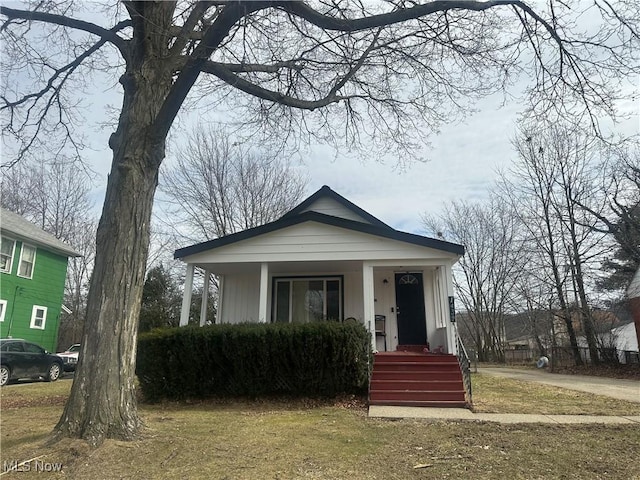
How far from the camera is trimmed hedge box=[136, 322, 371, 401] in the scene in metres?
7.94

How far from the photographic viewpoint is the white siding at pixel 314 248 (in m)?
10.0

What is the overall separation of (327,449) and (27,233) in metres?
18.7

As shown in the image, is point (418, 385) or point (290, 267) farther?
point (290, 267)

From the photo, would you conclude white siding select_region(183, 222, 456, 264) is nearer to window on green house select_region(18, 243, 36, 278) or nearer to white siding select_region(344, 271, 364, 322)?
white siding select_region(344, 271, 364, 322)

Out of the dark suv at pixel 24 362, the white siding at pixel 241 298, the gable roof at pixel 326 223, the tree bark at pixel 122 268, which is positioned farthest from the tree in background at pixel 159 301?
the tree bark at pixel 122 268

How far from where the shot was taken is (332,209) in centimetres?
1401

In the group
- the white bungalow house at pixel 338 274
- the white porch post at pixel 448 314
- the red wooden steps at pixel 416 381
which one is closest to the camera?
the red wooden steps at pixel 416 381

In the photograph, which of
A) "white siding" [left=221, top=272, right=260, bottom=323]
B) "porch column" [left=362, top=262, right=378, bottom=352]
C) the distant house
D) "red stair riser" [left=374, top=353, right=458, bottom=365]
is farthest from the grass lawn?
the distant house

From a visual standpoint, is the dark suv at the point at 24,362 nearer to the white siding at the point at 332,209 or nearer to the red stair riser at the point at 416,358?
the white siding at the point at 332,209

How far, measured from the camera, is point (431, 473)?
388 centimetres

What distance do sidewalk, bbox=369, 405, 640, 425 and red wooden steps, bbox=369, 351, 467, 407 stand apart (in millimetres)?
421

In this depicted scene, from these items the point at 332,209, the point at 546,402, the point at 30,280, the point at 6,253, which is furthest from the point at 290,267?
the point at 30,280

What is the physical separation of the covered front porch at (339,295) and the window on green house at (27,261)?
36.2ft
